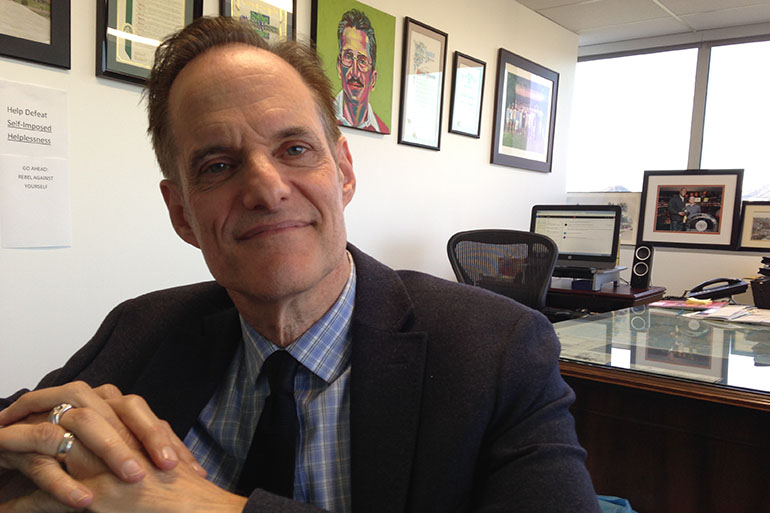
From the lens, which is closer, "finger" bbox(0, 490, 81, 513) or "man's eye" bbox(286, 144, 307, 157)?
"finger" bbox(0, 490, 81, 513)

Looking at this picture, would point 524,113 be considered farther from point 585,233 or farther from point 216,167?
point 216,167

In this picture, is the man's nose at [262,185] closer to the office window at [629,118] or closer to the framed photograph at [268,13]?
the framed photograph at [268,13]

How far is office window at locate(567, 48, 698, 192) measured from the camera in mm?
4441

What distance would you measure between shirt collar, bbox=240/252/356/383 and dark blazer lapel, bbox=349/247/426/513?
1.4 inches

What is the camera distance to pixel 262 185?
0.87 metres

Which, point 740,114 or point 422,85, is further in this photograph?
point 740,114

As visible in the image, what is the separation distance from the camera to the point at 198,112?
92 centimetres

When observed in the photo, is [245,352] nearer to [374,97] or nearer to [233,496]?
[233,496]

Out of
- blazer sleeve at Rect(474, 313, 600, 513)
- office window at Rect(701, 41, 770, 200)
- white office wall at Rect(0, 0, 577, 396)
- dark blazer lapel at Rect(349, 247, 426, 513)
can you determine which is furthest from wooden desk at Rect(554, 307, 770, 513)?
office window at Rect(701, 41, 770, 200)

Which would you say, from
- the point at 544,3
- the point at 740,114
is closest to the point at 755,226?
the point at 740,114

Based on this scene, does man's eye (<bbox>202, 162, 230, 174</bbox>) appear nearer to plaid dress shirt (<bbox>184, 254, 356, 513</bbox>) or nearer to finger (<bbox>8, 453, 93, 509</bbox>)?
plaid dress shirt (<bbox>184, 254, 356, 513</bbox>)

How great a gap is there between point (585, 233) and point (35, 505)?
3.46 meters

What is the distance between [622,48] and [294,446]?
469cm

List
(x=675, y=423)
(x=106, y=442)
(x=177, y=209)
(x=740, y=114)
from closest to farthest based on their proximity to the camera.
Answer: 1. (x=106, y=442)
2. (x=177, y=209)
3. (x=675, y=423)
4. (x=740, y=114)
